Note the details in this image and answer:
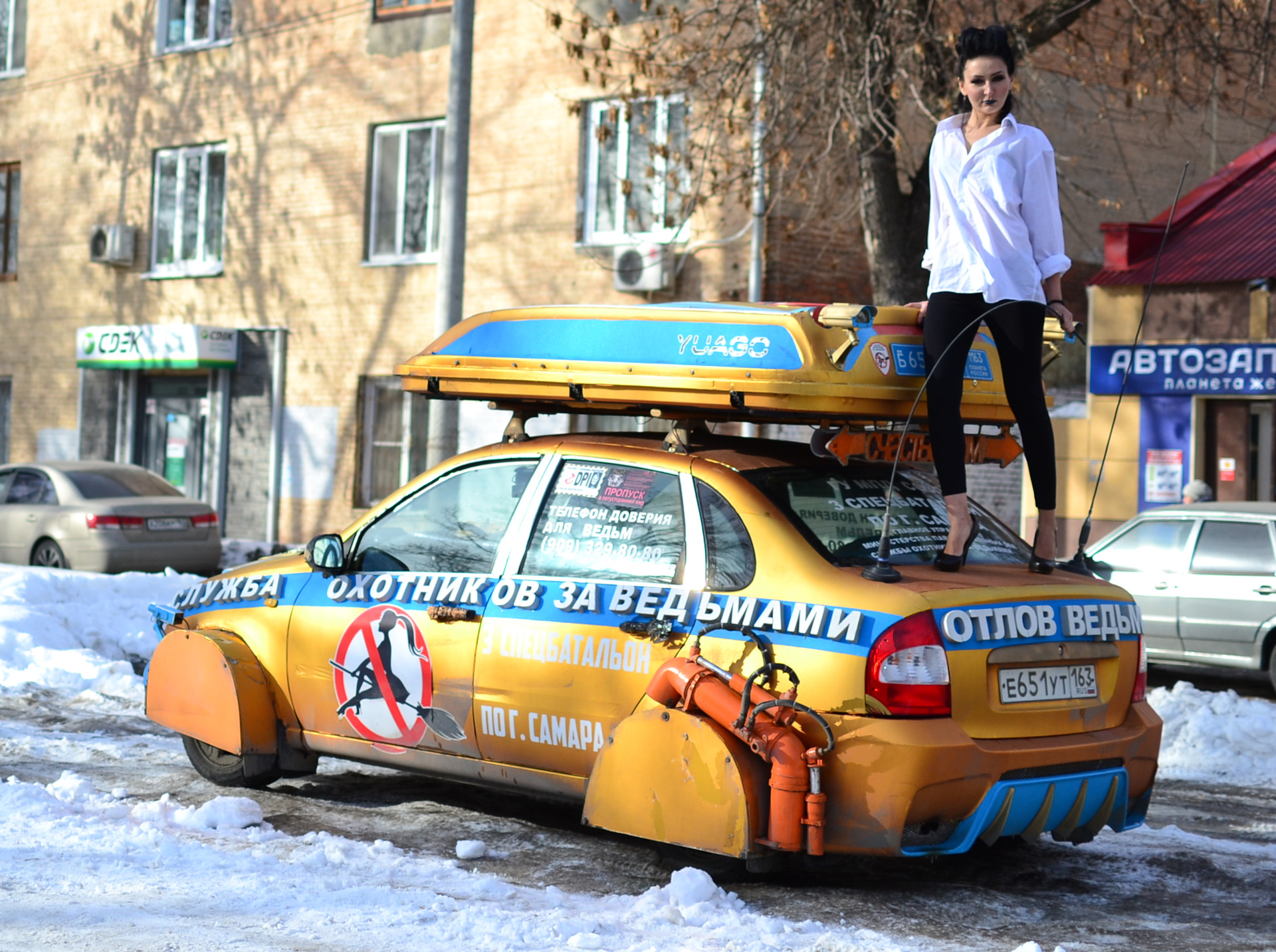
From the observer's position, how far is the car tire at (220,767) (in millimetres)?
6645

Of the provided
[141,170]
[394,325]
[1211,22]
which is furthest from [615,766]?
[141,170]

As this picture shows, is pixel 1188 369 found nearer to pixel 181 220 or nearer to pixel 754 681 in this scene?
pixel 754 681

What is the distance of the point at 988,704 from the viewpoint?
4.98 m

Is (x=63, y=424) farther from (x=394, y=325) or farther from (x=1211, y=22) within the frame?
(x=1211, y=22)

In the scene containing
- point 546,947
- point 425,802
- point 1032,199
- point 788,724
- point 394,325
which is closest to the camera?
point 546,947

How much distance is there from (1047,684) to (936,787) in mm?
611

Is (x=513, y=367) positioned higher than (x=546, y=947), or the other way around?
(x=513, y=367)

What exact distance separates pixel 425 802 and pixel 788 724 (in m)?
2.29

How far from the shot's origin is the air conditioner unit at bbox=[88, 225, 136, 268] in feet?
78.9

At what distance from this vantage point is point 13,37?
2625cm

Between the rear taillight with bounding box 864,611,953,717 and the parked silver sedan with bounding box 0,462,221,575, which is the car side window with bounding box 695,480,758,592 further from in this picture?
the parked silver sedan with bounding box 0,462,221,575

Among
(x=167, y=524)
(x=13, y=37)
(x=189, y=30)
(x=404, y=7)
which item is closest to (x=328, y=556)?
(x=167, y=524)

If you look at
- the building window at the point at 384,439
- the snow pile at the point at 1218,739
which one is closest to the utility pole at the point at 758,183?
the building window at the point at 384,439

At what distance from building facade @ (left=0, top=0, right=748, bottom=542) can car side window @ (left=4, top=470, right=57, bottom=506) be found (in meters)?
4.73
